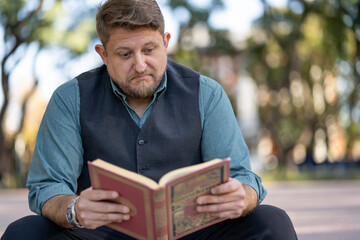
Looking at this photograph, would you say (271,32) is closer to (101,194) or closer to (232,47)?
(232,47)

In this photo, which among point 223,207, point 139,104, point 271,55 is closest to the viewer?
point 223,207

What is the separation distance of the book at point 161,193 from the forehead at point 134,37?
76cm

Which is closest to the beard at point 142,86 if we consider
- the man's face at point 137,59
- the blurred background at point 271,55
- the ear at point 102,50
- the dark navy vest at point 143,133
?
the man's face at point 137,59

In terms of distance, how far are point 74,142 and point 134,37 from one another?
587 mm

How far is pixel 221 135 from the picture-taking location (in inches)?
108

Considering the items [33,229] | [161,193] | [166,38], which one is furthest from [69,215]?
[166,38]

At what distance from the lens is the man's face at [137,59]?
2670 mm

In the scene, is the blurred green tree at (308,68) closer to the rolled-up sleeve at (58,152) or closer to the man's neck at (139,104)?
the man's neck at (139,104)

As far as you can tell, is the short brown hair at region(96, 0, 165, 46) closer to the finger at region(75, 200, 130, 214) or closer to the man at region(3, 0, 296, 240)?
the man at region(3, 0, 296, 240)

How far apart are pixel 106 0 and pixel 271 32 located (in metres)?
18.1

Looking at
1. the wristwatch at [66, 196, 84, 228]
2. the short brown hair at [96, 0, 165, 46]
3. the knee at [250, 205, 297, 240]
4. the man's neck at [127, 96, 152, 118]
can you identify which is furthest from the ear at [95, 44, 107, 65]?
the knee at [250, 205, 297, 240]

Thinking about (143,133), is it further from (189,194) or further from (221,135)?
(189,194)

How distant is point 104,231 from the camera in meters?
2.68

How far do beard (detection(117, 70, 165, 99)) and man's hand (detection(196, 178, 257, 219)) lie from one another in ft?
2.38
